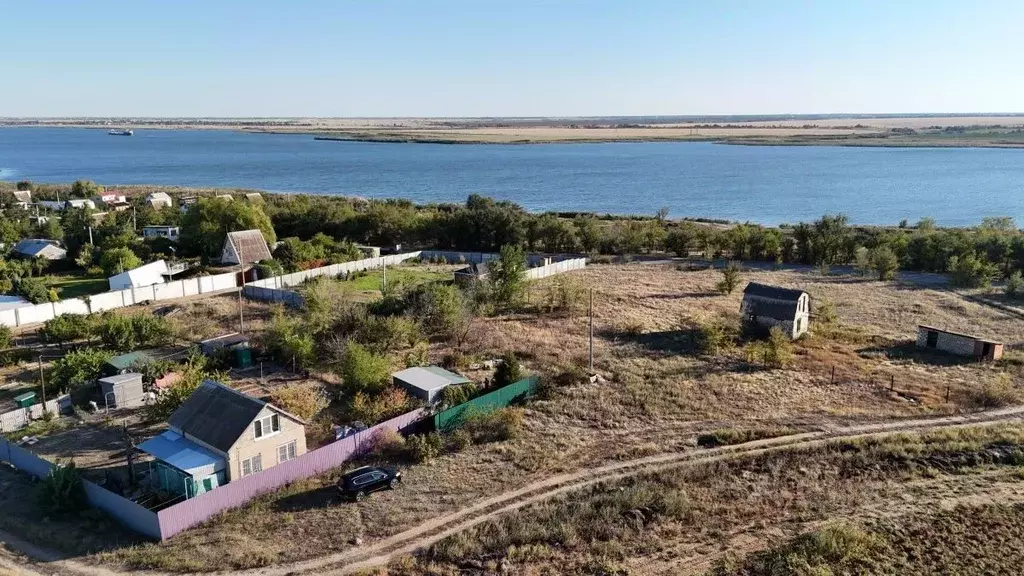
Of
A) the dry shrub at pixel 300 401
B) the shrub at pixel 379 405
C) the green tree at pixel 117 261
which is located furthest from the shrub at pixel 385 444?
the green tree at pixel 117 261

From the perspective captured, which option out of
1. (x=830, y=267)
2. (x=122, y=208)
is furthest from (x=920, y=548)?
(x=122, y=208)

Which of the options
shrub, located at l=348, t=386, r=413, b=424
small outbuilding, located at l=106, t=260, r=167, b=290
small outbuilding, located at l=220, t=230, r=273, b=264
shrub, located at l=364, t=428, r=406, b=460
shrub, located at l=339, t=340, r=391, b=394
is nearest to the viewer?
shrub, located at l=364, t=428, r=406, b=460

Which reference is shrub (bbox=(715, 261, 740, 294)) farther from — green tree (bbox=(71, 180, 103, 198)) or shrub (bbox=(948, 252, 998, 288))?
green tree (bbox=(71, 180, 103, 198))

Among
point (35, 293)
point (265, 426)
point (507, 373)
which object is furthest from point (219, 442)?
point (35, 293)

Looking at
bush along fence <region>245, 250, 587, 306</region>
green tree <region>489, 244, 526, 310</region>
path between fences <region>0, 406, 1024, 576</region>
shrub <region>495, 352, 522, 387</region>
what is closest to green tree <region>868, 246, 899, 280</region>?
bush along fence <region>245, 250, 587, 306</region>

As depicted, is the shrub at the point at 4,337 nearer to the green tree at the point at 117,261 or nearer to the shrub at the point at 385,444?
the green tree at the point at 117,261

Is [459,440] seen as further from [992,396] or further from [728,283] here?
[728,283]

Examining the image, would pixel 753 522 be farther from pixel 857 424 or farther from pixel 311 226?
pixel 311 226
